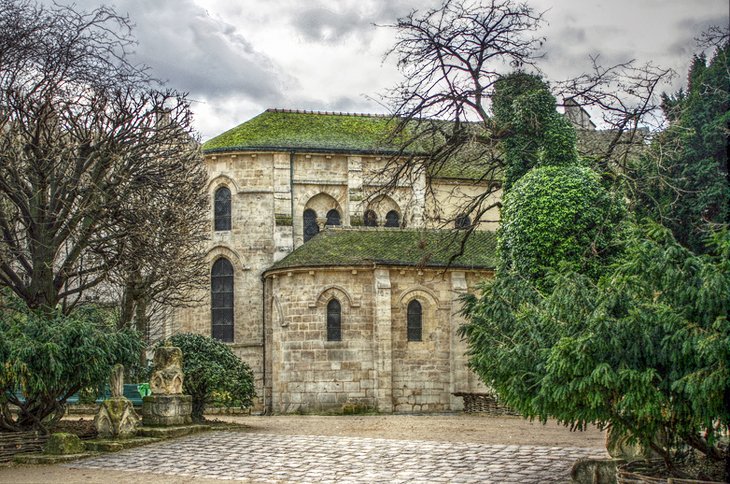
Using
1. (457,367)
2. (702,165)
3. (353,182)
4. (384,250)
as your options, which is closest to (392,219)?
(353,182)

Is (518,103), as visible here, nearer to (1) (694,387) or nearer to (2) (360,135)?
(1) (694,387)

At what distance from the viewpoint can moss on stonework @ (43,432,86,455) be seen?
17.1 m

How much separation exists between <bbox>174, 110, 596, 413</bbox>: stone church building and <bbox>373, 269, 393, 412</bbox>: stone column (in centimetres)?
4

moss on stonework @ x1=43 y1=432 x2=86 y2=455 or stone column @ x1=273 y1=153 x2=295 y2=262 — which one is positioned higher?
stone column @ x1=273 y1=153 x2=295 y2=262

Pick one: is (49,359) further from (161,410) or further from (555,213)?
(555,213)

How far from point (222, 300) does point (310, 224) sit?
503 centimetres

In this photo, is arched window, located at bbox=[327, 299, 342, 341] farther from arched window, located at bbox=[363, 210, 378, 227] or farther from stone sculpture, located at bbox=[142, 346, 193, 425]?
stone sculpture, located at bbox=[142, 346, 193, 425]

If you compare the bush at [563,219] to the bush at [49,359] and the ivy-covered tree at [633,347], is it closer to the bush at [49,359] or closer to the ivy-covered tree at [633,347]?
the ivy-covered tree at [633,347]


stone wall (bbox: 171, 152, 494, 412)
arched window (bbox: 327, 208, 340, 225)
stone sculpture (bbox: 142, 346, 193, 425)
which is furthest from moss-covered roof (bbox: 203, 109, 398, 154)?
stone sculpture (bbox: 142, 346, 193, 425)

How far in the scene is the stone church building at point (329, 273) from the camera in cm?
3108

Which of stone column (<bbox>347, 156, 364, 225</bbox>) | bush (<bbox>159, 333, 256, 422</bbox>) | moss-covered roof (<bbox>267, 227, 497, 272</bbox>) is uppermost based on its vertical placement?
stone column (<bbox>347, 156, 364, 225</bbox>)

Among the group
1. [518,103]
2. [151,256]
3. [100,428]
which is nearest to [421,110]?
[518,103]

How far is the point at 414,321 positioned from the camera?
3184 centimetres

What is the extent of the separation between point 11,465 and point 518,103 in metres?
13.4
